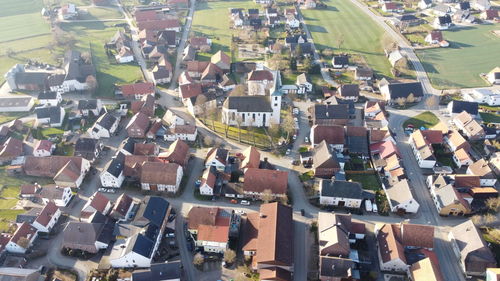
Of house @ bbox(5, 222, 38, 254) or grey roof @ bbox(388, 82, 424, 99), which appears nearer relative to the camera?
house @ bbox(5, 222, 38, 254)

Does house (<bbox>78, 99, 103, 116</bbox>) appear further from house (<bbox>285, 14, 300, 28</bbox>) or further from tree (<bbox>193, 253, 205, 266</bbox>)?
house (<bbox>285, 14, 300, 28</bbox>)

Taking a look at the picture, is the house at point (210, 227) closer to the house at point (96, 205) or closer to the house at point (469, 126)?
the house at point (96, 205)

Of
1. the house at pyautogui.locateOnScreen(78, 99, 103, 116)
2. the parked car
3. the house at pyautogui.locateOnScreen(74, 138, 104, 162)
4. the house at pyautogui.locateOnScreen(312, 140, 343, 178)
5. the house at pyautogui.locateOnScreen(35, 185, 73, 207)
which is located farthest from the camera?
the house at pyautogui.locateOnScreen(78, 99, 103, 116)

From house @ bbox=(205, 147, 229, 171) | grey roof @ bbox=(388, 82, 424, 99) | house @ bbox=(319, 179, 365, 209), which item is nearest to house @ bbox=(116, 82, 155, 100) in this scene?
house @ bbox=(205, 147, 229, 171)

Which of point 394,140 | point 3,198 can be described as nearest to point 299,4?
point 394,140

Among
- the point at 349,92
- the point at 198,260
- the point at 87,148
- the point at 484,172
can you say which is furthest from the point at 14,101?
the point at 484,172

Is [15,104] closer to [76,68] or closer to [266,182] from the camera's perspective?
[76,68]
